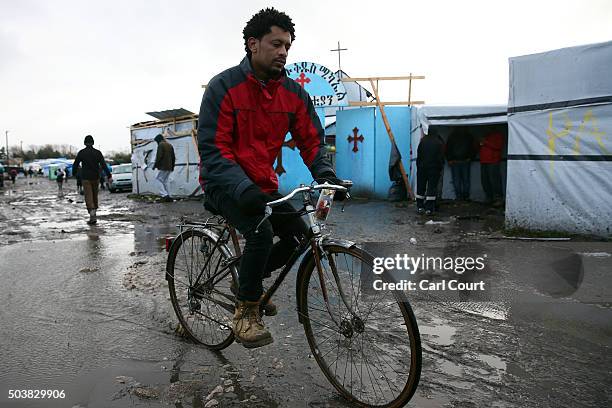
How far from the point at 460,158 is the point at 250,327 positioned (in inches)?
450

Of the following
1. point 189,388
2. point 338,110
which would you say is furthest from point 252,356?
point 338,110

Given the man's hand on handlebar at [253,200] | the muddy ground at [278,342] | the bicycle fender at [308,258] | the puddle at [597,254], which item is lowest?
the muddy ground at [278,342]

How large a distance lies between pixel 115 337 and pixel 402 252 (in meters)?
4.29

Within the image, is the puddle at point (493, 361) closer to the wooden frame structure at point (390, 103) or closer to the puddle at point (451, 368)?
the puddle at point (451, 368)

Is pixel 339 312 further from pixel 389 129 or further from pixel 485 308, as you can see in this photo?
pixel 389 129

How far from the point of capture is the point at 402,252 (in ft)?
23.4

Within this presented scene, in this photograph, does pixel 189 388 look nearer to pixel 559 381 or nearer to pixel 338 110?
pixel 559 381

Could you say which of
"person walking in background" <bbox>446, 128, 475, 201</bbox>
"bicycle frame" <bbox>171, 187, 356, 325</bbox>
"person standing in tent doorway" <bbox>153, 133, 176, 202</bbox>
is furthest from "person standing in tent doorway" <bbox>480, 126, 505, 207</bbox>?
"bicycle frame" <bbox>171, 187, 356, 325</bbox>

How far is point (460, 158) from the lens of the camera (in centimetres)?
1347

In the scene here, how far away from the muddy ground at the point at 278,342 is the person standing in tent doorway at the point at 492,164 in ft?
20.1

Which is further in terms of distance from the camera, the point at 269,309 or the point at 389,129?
the point at 389,129

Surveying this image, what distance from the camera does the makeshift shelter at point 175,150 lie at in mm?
17625

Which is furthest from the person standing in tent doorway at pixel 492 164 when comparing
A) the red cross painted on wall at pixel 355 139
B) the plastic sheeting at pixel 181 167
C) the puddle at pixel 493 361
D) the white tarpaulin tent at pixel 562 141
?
the puddle at pixel 493 361

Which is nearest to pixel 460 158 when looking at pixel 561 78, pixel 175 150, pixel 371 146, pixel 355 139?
pixel 371 146
